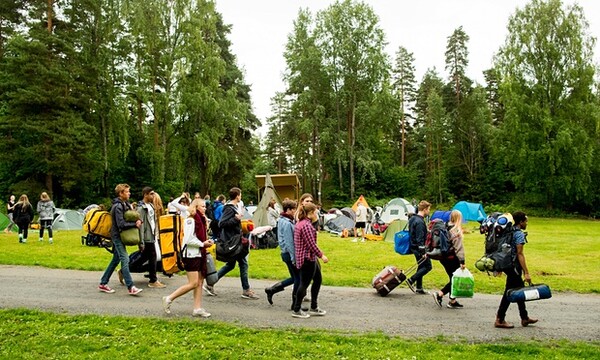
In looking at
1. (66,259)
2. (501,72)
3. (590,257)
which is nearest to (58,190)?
(66,259)

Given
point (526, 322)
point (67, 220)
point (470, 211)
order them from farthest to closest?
point (470, 211) → point (67, 220) → point (526, 322)

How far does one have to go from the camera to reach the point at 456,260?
7.56m

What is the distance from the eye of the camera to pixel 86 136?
2683cm

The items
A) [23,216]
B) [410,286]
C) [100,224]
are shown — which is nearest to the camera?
[100,224]

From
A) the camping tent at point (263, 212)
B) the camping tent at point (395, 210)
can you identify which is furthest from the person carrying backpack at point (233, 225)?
the camping tent at point (395, 210)

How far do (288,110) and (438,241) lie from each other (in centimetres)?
3648

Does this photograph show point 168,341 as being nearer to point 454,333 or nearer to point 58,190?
point 454,333

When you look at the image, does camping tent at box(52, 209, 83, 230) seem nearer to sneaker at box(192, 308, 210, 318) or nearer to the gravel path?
the gravel path

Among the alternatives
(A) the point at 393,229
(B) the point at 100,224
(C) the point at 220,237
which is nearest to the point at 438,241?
(C) the point at 220,237

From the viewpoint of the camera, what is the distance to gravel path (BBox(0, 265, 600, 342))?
6.28m

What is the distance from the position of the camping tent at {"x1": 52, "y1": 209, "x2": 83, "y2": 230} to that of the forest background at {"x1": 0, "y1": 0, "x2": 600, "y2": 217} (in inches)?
226

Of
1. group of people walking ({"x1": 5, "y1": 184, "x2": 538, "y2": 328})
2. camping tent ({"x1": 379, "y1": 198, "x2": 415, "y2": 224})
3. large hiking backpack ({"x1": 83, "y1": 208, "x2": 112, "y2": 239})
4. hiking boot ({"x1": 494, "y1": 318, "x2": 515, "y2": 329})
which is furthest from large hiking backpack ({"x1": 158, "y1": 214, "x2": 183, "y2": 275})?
camping tent ({"x1": 379, "y1": 198, "x2": 415, "y2": 224})

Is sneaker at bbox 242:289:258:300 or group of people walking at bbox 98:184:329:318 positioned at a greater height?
group of people walking at bbox 98:184:329:318

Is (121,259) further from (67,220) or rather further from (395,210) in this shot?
(395,210)
